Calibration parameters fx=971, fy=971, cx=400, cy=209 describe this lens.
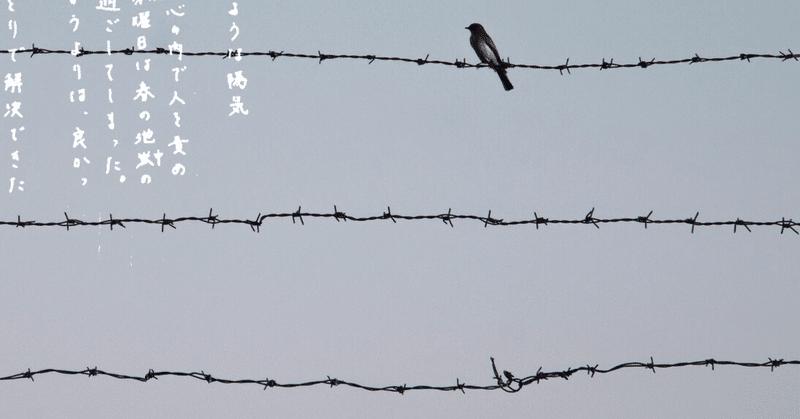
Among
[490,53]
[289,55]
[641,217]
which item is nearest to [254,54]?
[289,55]

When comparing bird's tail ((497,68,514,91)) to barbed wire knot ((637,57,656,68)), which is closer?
barbed wire knot ((637,57,656,68))

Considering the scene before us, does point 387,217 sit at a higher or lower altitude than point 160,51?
lower

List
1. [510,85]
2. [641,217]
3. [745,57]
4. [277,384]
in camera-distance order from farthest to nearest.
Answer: [510,85]
[745,57]
[641,217]
[277,384]

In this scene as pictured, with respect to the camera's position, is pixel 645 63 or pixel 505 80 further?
pixel 505 80

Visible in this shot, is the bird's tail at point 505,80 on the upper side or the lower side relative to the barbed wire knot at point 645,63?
upper

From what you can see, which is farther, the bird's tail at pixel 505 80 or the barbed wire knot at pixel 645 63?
the bird's tail at pixel 505 80

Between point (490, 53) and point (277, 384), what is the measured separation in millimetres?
3462

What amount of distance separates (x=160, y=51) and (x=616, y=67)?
2.07 metres

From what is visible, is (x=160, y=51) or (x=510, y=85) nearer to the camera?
(x=160, y=51)

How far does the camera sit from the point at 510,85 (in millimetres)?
6324

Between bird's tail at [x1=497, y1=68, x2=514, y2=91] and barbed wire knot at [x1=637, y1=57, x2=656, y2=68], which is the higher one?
bird's tail at [x1=497, y1=68, x2=514, y2=91]

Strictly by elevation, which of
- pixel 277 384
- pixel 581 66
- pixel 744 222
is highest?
pixel 581 66

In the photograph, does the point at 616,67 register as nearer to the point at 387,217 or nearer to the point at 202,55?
the point at 387,217

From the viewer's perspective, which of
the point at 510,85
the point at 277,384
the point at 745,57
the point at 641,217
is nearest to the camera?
the point at 277,384
